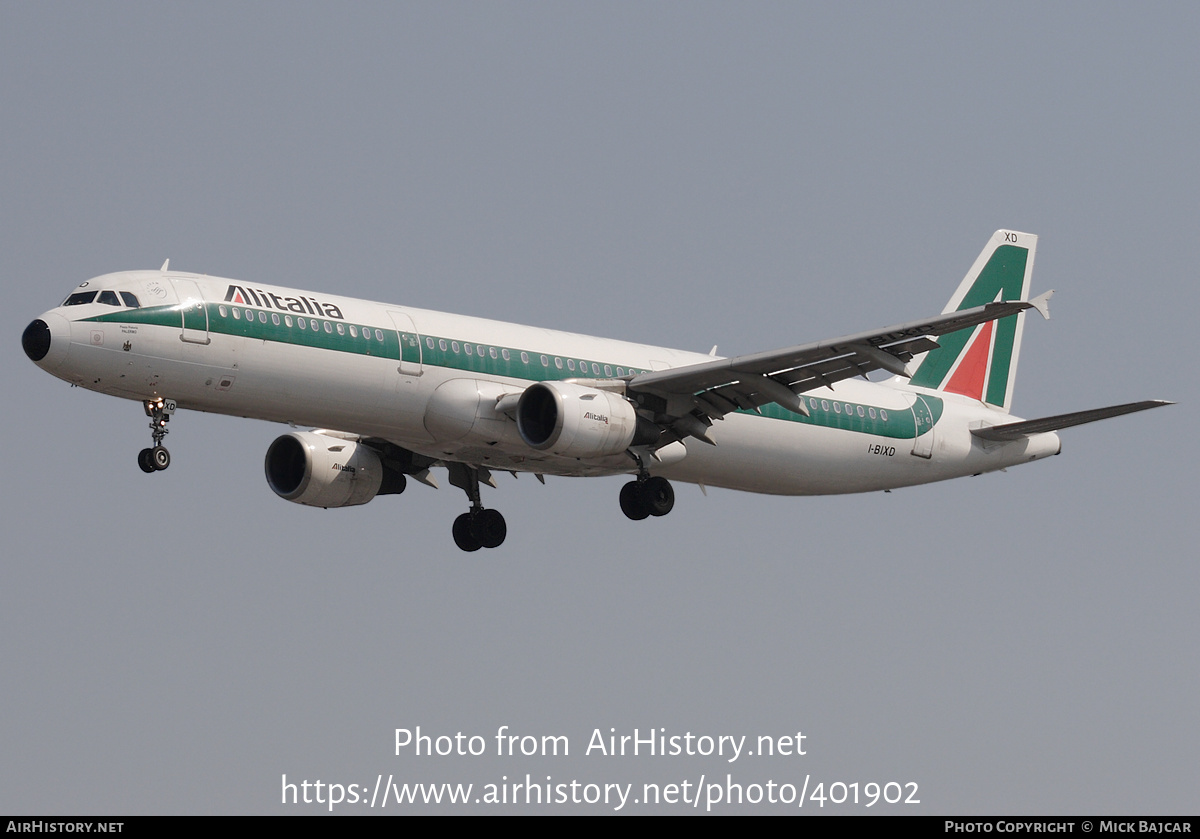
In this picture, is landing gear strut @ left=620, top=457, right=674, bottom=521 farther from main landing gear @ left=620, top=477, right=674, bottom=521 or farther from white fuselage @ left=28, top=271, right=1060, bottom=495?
white fuselage @ left=28, top=271, right=1060, bottom=495

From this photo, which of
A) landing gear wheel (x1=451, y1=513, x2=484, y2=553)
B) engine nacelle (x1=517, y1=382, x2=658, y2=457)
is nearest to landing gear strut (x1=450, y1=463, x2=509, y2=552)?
landing gear wheel (x1=451, y1=513, x2=484, y2=553)

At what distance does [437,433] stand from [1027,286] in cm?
2291

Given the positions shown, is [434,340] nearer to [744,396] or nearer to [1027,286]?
[744,396]

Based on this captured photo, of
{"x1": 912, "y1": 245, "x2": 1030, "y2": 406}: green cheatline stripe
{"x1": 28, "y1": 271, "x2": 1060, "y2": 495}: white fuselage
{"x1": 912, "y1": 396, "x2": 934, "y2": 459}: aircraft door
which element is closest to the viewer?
{"x1": 28, "y1": 271, "x2": 1060, "y2": 495}: white fuselage

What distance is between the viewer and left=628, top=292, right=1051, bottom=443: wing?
3616cm

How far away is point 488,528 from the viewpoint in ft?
147

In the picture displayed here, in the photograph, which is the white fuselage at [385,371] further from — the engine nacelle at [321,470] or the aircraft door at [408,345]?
the engine nacelle at [321,470]

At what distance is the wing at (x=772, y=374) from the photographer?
36156 mm

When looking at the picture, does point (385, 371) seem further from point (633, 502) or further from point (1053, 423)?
point (1053, 423)

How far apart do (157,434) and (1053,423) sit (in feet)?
75.6

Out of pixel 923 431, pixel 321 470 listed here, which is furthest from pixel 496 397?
pixel 923 431

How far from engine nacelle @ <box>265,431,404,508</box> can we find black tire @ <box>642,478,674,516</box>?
7.00 metres

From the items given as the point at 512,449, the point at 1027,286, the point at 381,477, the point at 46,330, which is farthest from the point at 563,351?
the point at 1027,286

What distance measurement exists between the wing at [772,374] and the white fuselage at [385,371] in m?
1.39
